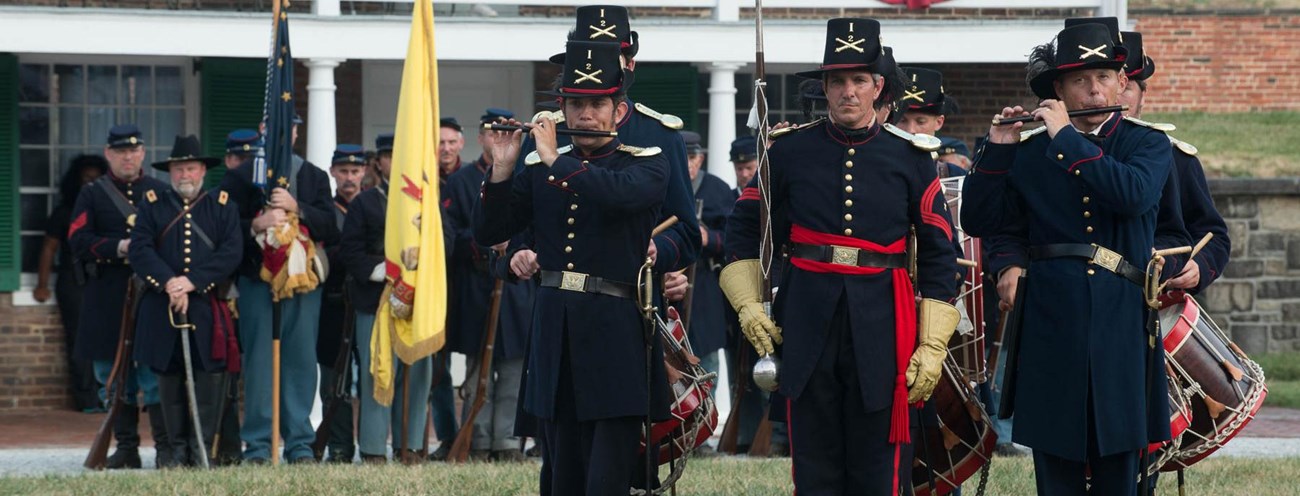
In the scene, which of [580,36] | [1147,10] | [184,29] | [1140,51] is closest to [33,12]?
[184,29]

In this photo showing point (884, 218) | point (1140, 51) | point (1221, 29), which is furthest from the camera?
point (1221, 29)

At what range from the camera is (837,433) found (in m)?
6.12

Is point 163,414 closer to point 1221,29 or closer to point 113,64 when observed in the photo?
point 113,64

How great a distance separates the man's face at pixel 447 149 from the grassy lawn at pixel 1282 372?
25.0 feet

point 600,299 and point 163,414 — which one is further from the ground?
point 600,299

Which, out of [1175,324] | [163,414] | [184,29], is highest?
[184,29]

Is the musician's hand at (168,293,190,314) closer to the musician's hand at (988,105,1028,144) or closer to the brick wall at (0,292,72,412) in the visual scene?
the brick wall at (0,292,72,412)

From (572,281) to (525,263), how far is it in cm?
43

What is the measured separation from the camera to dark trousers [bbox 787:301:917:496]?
6.07m

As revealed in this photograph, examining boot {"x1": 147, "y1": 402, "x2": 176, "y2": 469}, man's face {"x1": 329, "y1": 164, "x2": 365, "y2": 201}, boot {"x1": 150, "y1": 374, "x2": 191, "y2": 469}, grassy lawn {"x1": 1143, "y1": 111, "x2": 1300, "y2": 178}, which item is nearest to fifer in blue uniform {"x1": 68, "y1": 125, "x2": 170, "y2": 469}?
boot {"x1": 147, "y1": 402, "x2": 176, "y2": 469}

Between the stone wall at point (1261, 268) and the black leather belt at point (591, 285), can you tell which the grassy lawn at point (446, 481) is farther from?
the stone wall at point (1261, 268)

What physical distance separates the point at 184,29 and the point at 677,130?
6.83 meters

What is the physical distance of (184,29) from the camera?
13.0 m

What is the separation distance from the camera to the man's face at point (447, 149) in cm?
1110
